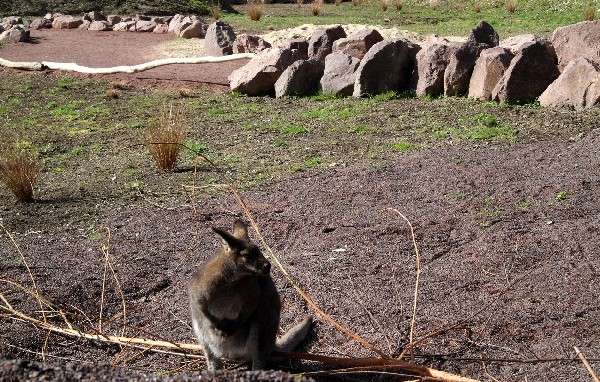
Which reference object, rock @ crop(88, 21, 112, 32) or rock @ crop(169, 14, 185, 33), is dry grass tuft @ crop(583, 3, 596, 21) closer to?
rock @ crop(169, 14, 185, 33)

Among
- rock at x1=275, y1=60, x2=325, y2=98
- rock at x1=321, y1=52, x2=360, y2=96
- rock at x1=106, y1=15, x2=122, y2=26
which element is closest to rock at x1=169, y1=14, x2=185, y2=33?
rock at x1=106, y1=15, x2=122, y2=26

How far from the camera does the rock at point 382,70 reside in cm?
1371

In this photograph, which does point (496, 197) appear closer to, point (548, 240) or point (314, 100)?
point (548, 240)

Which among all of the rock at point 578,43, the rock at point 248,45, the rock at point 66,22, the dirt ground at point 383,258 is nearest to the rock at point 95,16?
the rock at point 66,22

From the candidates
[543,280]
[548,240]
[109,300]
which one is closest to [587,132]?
[548,240]

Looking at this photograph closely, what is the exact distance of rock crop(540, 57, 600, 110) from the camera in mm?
11703

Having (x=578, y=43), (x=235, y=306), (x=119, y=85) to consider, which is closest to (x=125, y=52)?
(x=119, y=85)

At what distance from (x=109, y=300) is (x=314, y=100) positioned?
7897mm

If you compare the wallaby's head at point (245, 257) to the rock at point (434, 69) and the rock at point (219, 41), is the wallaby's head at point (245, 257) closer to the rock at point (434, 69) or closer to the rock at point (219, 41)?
the rock at point (434, 69)

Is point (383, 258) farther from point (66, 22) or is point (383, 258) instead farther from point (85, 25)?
point (66, 22)

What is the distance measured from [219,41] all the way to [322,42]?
12.5 ft

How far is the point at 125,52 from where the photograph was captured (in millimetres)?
19969

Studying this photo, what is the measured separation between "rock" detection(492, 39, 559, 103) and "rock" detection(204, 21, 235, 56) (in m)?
7.70

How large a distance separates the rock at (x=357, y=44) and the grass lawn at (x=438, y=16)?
5.89 m
